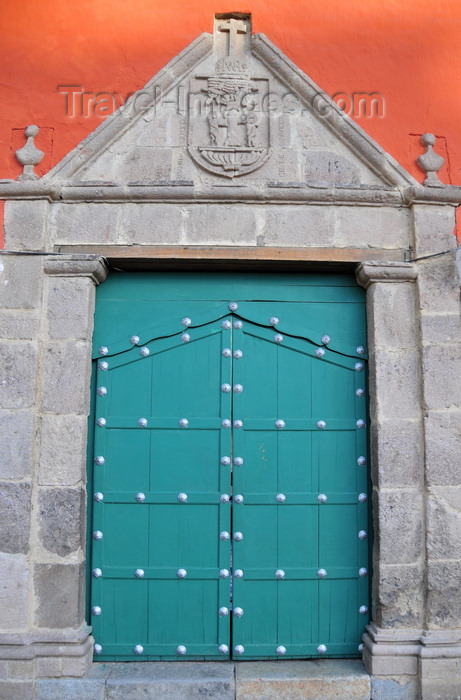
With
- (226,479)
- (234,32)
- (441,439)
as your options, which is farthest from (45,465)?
(234,32)

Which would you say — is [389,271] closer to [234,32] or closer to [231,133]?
[231,133]

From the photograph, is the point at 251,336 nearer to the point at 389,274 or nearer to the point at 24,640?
the point at 389,274

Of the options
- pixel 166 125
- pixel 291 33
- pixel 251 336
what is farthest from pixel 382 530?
pixel 291 33

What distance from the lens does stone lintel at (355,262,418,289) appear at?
2760mm

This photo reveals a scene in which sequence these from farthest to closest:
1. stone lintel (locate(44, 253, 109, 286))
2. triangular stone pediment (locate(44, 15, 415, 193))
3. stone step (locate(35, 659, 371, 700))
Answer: triangular stone pediment (locate(44, 15, 415, 193))
stone lintel (locate(44, 253, 109, 286))
stone step (locate(35, 659, 371, 700))

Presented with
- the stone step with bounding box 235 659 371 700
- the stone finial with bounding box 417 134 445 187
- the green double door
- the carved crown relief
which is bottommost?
the stone step with bounding box 235 659 371 700

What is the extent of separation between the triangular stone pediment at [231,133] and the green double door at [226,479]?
593 mm

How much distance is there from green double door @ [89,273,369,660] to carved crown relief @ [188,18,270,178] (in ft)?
2.21

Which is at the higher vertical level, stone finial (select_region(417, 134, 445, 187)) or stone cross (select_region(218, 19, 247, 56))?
stone cross (select_region(218, 19, 247, 56))

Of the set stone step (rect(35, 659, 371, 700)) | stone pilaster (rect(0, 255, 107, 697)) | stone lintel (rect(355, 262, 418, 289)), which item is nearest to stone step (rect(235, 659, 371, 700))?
stone step (rect(35, 659, 371, 700))

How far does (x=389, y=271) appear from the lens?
2760mm

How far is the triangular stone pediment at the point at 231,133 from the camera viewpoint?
2.83m

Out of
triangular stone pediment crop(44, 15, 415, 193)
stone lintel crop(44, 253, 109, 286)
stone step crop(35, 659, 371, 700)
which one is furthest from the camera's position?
triangular stone pediment crop(44, 15, 415, 193)

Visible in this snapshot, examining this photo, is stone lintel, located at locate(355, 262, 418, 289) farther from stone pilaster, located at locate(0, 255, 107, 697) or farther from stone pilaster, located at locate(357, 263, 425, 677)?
stone pilaster, located at locate(0, 255, 107, 697)
